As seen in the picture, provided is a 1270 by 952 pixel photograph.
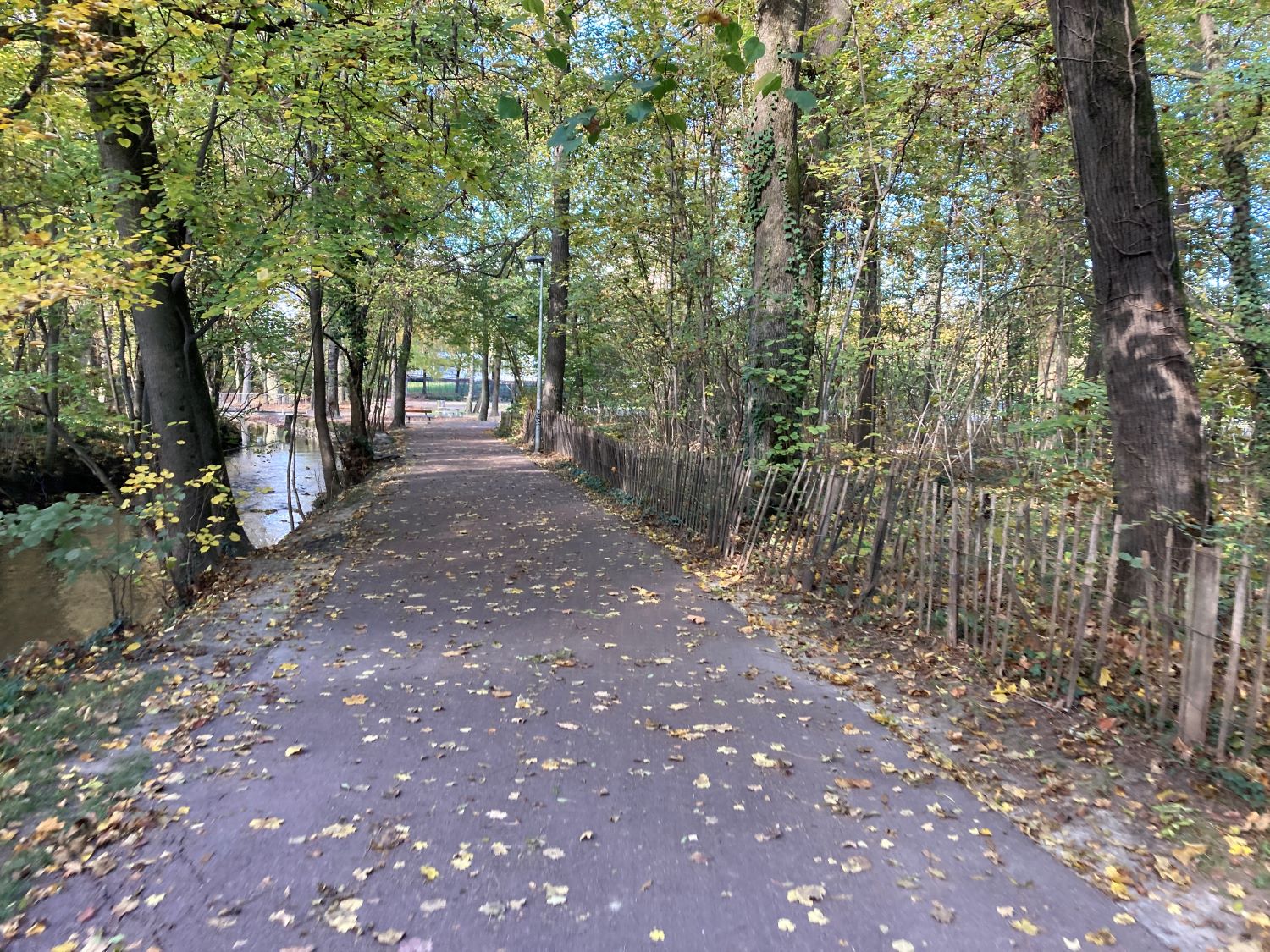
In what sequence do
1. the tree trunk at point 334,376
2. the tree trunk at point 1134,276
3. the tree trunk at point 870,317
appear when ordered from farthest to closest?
1. the tree trunk at point 334,376
2. the tree trunk at point 870,317
3. the tree trunk at point 1134,276

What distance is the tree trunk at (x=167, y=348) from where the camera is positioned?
7891 mm

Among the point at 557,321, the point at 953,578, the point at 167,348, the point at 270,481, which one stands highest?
the point at 557,321

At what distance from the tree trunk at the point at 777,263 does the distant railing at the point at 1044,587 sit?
3.21 feet

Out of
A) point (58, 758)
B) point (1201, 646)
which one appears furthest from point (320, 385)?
point (1201, 646)

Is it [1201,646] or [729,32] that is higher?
[729,32]

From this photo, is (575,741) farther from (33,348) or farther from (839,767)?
(33,348)

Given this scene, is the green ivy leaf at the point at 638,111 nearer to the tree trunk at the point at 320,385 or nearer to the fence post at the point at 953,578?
the fence post at the point at 953,578

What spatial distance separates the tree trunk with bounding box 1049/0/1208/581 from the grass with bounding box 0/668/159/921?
587 cm

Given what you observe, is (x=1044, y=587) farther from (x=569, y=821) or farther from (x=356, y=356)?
(x=356, y=356)

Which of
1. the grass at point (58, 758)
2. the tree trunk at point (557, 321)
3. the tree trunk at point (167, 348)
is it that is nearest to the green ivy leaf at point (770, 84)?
the grass at point (58, 758)

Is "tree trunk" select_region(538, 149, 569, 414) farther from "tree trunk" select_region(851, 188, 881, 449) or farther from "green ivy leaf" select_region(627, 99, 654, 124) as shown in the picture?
"green ivy leaf" select_region(627, 99, 654, 124)

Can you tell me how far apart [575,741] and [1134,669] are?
3197 mm

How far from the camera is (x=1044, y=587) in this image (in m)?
4.67

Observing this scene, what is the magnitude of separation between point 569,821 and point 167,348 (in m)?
8.23
